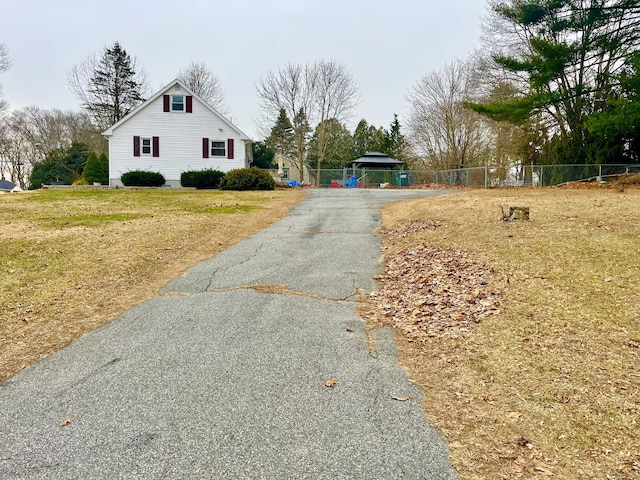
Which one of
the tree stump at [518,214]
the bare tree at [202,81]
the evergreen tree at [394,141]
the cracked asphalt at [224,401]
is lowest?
the cracked asphalt at [224,401]

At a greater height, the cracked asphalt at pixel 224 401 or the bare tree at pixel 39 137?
the bare tree at pixel 39 137

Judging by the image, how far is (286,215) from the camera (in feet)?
44.3

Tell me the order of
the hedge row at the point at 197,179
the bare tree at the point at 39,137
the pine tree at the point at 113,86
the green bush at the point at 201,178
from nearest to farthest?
the hedge row at the point at 197,179 < the green bush at the point at 201,178 < the pine tree at the point at 113,86 < the bare tree at the point at 39,137

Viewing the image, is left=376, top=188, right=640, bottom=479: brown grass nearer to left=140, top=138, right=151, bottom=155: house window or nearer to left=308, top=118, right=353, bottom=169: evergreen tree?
left=140, top=138, right=151, bottom=155: house window

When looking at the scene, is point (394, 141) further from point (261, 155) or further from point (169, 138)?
point (169, 138)

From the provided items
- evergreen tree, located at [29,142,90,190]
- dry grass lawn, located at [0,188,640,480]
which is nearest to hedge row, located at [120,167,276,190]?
dry grass lawn, located at [0,188,640,480]

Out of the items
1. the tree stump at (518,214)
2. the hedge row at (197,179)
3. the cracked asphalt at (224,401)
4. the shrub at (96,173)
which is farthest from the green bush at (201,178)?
the cracked asphalt at (224,401)

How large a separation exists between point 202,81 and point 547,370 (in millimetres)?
42561

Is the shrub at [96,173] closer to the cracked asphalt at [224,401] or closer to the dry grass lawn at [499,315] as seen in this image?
the dry grass lawn at [499,315]

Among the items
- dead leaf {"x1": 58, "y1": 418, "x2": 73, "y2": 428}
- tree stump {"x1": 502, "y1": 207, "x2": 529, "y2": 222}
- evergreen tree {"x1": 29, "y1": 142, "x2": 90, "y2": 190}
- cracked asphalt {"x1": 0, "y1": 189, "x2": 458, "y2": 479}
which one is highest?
evergreen tree {"x1": 29, "y1": 142, "x2": 90, "y2": 190}

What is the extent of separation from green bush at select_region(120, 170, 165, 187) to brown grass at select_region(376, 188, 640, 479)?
862 inches

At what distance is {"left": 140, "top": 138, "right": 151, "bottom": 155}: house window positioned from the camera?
80.3 feet

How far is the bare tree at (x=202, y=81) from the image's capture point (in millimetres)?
39719

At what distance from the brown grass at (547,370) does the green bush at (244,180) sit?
56.6 ft
